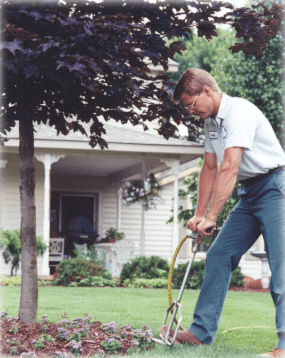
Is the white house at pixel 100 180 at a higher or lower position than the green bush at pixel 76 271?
higher

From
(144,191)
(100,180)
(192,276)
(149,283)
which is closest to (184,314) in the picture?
(149,283)

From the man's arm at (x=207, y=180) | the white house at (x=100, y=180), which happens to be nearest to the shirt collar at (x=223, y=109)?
the man's arm at (x=207, y=180)

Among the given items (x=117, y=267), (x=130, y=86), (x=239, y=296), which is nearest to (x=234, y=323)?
(x=130, y=86)

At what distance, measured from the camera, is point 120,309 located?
19.2 feet

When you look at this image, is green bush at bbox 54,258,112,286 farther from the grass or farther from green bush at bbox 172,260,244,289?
the grass

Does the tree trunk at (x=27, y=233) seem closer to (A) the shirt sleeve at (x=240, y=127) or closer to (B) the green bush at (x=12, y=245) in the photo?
(A) the shirt sleeve at (x=240, y=127)

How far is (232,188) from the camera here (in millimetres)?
3137

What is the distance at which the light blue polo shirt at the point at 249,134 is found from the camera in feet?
10.3

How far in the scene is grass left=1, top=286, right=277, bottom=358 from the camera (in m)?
3.38

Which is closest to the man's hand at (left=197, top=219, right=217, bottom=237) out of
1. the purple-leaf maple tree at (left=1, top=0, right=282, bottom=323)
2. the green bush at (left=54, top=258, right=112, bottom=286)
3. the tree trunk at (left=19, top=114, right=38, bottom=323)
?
the purple-leaf maple tree at (left=1, top=0, right=282, bottom=323)

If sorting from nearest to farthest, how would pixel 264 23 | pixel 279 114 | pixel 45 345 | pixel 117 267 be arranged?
pixel 45 345
pixel 264 23
pixel 117 267
pixel 279 114

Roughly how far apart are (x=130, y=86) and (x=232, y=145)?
1056 mm

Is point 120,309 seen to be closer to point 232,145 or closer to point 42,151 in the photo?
point 232,145

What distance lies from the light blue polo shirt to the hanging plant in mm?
9139
